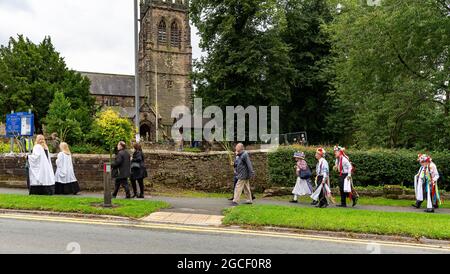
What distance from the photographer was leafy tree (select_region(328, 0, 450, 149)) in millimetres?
18344

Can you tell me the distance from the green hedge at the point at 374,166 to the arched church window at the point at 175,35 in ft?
185

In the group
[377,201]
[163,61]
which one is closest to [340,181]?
[377,201]

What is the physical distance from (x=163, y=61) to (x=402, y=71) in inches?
2045

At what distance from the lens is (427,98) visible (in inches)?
766

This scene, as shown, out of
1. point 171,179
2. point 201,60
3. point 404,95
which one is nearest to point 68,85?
point 201,60

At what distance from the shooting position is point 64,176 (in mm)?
13094

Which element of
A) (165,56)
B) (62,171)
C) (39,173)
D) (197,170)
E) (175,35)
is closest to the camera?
(39,173)

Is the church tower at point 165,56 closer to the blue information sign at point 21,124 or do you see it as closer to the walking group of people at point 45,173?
the blue information sign at point 21,124

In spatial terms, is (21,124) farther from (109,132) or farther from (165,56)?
(165,56)

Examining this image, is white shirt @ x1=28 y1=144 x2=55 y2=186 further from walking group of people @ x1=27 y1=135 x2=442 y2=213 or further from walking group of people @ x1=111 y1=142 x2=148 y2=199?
walking group of people @ x1=111 y1=142 x2=148 y2=199

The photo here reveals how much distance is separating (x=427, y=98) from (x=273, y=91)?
1153 centimetres

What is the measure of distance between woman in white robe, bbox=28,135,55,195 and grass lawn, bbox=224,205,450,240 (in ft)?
19.5

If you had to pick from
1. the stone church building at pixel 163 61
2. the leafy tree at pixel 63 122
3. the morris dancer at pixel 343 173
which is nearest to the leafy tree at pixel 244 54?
the leafy tree at pixel 63 122

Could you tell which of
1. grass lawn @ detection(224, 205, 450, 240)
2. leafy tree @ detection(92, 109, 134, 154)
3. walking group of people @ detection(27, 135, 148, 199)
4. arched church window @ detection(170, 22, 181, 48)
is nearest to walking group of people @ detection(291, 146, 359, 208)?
grass lawn @ detection(224, 205, 450, 240)
